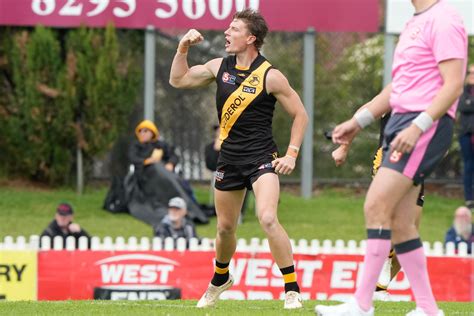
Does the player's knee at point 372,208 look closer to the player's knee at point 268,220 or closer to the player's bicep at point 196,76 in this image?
the player's knee at point 268,220

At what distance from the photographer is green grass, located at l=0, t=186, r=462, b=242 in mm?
16547

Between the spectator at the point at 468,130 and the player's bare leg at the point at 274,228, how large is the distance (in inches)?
341

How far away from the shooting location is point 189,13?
58.3ft

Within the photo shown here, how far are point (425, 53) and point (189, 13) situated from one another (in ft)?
37.0

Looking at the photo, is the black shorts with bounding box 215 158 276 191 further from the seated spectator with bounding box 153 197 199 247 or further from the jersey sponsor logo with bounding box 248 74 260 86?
the seated spectator with bounding box 153 197 199 247

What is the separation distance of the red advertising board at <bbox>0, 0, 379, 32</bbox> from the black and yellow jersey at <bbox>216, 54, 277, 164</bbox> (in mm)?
9161

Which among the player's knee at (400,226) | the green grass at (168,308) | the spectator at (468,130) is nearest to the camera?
the player's knee at (400,226)

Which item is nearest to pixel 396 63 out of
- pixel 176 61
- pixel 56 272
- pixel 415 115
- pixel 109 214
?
pixel 415 115

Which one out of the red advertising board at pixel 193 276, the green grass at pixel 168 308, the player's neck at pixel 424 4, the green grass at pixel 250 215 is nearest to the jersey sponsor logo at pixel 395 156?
the player's neck at pixel 424 4

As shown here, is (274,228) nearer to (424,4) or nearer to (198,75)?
(198,75)

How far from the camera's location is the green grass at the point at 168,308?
8258 millimetres

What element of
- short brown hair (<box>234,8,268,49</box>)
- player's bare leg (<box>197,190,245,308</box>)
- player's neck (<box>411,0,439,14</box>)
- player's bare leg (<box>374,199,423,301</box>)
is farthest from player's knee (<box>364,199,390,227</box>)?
player's bare leg (<box>374,199,423,301</box>)

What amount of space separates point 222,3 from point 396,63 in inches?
430

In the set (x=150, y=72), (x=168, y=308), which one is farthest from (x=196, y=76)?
(x=150, y=72)
